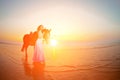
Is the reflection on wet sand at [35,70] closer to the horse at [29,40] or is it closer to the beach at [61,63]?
the beach at [61,63]

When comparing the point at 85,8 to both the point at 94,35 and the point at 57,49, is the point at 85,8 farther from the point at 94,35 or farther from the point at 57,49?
the point at 57,49

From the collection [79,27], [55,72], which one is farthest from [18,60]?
[79,27]

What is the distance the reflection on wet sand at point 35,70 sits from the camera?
3.21 meters

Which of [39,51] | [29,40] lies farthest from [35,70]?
[29,40]

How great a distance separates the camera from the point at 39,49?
10.4 feet

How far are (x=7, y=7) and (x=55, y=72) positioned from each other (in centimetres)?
100

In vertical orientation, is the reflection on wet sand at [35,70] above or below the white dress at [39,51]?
below

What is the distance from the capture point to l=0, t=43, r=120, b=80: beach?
320cm

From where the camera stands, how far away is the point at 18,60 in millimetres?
3205

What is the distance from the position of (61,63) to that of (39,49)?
33 cm

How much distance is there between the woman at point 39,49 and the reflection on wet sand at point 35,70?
5 centimetres

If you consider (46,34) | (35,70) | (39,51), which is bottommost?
(35,70)

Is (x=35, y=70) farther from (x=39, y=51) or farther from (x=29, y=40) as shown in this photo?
(x=29, y=40)

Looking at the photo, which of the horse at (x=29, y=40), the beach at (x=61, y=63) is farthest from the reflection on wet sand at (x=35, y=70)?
the horse at (x=29, y=40)
